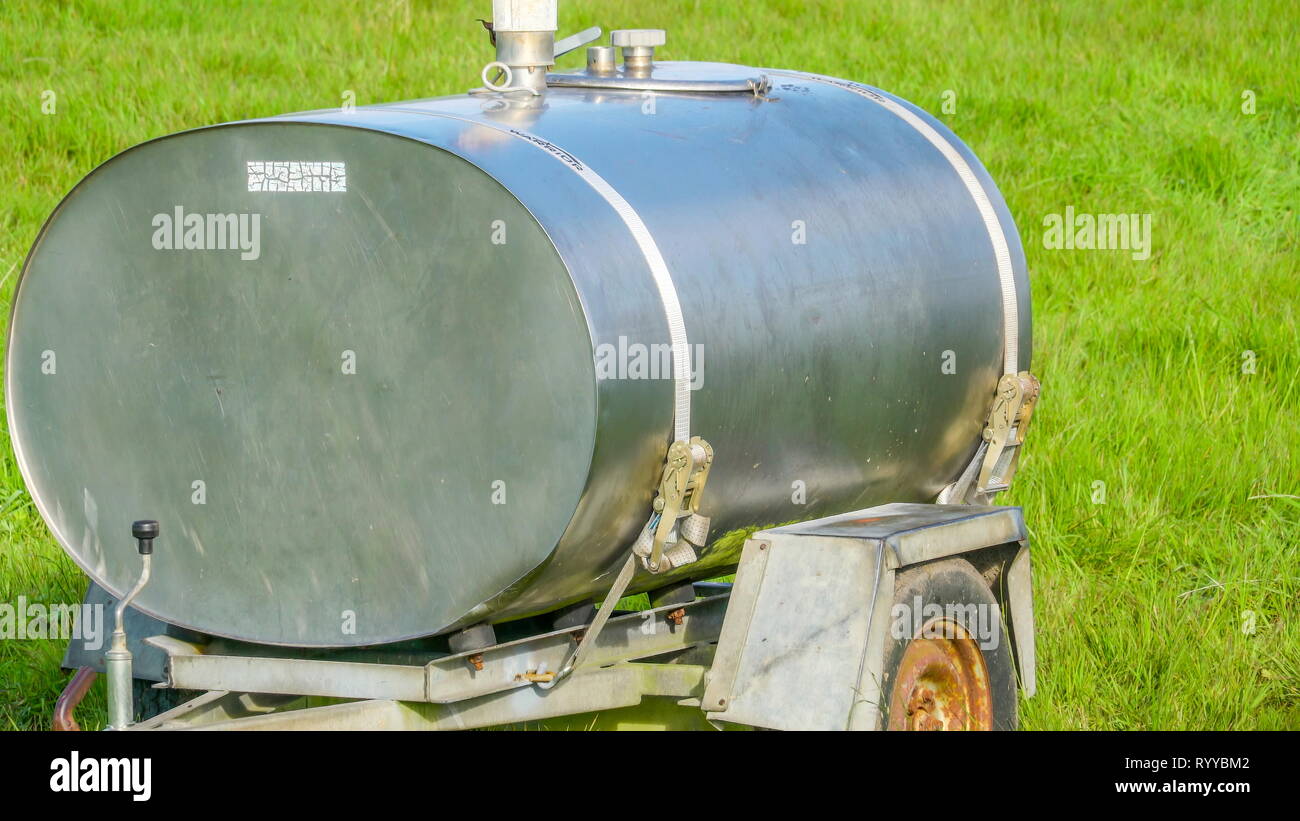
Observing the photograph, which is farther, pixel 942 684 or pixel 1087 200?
pixel 1087 200

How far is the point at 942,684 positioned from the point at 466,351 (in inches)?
56.0

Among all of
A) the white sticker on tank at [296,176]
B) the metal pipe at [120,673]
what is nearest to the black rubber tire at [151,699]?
the metal pipe at [120,673]

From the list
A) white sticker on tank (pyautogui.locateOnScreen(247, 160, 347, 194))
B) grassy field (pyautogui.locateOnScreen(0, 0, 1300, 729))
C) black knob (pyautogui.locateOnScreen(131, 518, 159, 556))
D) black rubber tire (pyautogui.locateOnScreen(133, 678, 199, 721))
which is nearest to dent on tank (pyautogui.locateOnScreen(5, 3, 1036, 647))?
white sticker on tank (pyautogui.locateOnScreen(247, 160, 347, 194))

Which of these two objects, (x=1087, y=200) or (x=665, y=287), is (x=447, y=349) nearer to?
(x=665, y=287)

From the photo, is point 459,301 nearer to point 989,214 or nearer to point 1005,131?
point 989,214

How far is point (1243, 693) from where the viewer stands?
463cm

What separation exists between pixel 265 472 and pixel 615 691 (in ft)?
2.92

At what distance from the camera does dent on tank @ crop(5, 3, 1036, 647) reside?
3.32m

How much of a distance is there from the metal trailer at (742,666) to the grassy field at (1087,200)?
81 centimetres

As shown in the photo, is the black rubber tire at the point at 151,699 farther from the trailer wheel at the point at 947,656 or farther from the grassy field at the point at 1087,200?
the trailer wheel at the point at 947,656

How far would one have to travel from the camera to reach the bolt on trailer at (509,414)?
132 inches

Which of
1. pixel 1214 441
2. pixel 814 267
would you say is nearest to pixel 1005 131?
pixel 1214 441

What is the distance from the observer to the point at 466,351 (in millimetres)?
3348

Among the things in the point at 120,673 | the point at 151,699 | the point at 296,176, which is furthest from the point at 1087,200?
the point at 120,673
